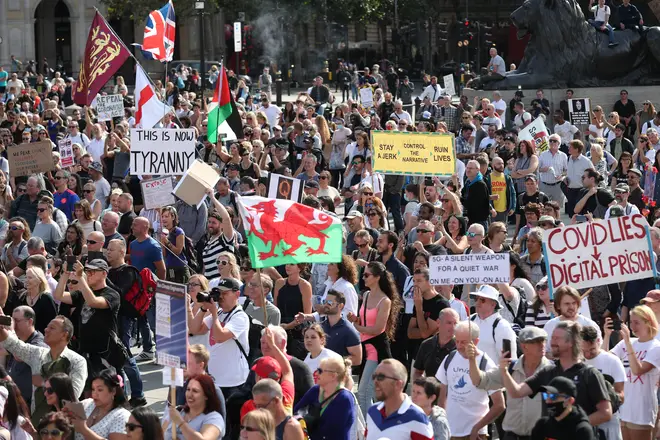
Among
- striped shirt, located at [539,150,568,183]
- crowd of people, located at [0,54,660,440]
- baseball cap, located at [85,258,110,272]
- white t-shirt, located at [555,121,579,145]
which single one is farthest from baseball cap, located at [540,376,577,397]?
white t-shirt, located at [555,121,579,145]

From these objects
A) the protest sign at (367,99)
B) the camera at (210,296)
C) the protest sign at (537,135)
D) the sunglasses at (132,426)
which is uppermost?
the camera at (210,296)

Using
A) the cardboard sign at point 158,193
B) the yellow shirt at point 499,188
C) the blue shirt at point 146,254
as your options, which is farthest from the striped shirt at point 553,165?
the blue shirt at point 146,254

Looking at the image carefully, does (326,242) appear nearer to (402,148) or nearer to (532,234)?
(532,234)

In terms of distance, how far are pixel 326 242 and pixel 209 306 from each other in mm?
1024

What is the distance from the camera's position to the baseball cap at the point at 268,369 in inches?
327

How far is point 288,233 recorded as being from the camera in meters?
9.98

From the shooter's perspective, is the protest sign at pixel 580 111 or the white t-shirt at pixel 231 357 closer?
the white t-shirt at pixel 231 357

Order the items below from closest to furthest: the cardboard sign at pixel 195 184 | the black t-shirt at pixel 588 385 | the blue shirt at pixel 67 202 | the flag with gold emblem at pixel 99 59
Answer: the black t-shirt at pixel 588 385, the cardboard sign at pixel 195 184, the blue shirt at pixel 67 202, the flag with gold emblem at pixel 99 59

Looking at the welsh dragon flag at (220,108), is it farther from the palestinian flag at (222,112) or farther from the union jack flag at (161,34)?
the union jack flag at (161,34)

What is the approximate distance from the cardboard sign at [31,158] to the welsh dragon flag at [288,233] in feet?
25.2

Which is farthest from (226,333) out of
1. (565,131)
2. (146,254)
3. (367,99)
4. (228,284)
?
(367,99)

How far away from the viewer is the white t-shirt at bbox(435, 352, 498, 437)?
28.2 feet

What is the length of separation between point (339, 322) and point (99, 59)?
1058cm

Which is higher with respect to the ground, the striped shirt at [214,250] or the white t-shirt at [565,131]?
the striped shirt at [214,250]
